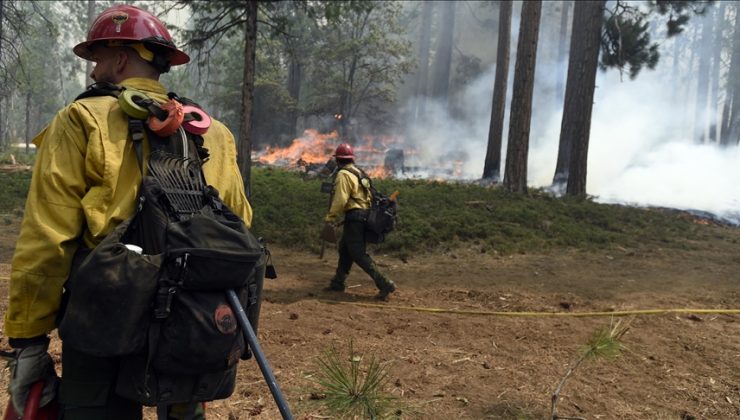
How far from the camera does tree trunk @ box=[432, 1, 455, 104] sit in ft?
112

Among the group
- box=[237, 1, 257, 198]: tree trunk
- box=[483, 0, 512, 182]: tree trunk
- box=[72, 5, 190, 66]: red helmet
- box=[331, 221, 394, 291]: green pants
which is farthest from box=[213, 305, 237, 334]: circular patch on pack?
box=[483, 0, 512, 182]: tree trunk

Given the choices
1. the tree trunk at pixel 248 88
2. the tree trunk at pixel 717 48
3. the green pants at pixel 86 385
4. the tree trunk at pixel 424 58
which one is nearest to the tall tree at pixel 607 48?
the tree trunk at pixel 248 88

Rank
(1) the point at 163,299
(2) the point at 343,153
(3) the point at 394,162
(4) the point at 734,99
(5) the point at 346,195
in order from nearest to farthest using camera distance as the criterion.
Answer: (1) the point at 163,299
(5) the point at 346,195
(2) the point at 343,153
(3) the point at 394,162
(4) the point at 734,99

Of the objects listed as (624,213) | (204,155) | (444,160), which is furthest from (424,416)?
(444,160)

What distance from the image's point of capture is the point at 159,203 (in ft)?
5.54

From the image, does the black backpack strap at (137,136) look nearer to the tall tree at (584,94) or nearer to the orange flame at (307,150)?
the tall tree at (584,94)

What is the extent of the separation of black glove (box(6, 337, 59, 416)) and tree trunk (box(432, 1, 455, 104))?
34.6 m

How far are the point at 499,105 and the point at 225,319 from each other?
1533 cm

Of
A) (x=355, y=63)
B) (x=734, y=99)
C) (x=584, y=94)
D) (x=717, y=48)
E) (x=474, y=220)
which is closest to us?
(x=474, y=220)

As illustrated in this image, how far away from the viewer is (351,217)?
6.23 m

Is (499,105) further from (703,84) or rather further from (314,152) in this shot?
(703,84)

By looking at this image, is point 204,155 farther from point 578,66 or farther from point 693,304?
point 578,66

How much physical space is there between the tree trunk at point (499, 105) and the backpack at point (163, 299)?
14.2 m

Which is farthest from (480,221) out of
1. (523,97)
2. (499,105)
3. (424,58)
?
(424,58)
